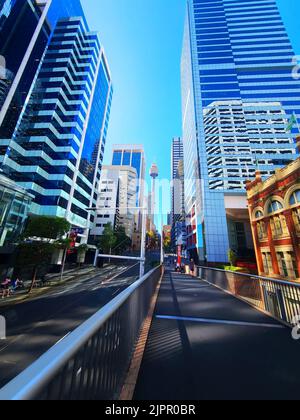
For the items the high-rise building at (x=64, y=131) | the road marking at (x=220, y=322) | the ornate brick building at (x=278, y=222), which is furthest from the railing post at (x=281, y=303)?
the high-rise building at (x=64, y=131)

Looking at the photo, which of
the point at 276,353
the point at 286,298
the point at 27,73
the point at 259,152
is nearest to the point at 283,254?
the point at 286,298

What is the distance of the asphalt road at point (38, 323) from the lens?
25.6 feet

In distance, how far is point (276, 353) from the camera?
3.18 m

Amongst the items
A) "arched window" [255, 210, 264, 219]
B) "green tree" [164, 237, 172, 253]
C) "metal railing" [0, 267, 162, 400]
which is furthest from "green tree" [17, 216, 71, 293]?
"green tree" [164, 237, 172, 253]

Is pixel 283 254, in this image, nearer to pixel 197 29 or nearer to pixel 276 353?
pixel 276 353

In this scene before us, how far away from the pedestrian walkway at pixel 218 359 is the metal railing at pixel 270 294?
51cm

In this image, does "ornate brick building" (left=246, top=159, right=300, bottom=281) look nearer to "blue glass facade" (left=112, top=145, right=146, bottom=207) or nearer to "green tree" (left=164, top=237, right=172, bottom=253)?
"green tree" (left=164, top=237, right=172, bottom=253)

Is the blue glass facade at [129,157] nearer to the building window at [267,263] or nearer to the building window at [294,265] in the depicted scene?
the building window at [267,263]

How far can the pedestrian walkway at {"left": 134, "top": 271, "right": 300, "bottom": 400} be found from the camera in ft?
7.48

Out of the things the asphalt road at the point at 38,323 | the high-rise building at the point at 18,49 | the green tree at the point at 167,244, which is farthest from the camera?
the green tree at the point at 167,244

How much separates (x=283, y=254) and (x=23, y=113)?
53.0 meters

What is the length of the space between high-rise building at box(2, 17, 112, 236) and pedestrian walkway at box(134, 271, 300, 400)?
33193 millimetres

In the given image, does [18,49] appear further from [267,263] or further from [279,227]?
[267,263]

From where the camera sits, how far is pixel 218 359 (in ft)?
9.70
